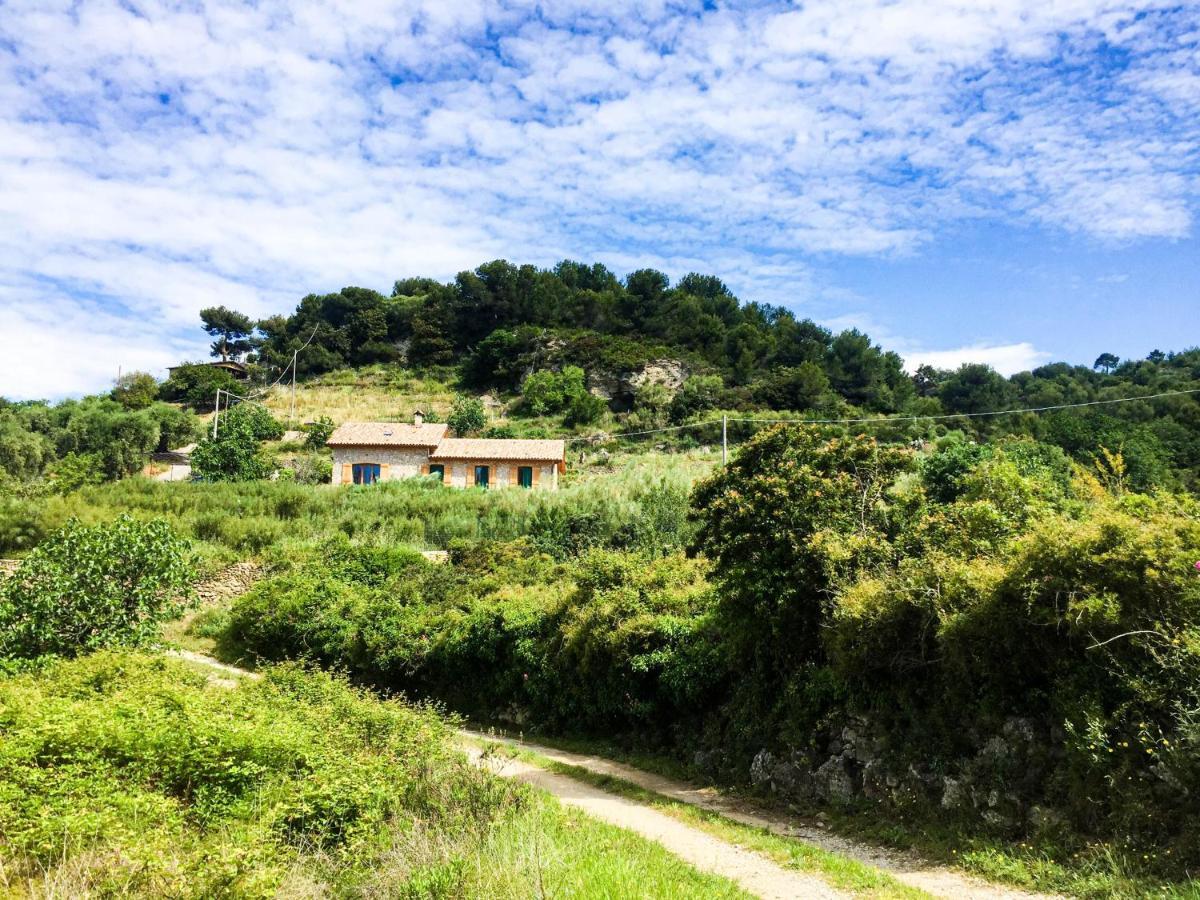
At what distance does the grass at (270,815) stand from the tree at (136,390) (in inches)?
2590

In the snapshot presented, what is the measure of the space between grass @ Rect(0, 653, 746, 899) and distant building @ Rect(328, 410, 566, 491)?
29301 millimetres

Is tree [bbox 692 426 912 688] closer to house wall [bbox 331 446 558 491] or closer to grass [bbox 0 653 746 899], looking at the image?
grass [bbox 0 653 746 899]

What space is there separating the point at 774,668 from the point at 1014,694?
3.61m

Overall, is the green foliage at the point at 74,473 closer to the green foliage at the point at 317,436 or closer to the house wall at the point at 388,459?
the house wall at the point at 388,459

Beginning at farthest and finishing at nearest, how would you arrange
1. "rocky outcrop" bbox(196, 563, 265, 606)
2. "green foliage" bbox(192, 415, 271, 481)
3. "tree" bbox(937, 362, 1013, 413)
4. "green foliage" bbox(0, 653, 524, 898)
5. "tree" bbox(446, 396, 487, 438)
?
"tree" bbox(937, 362, 1013, 413) → "tree" bbox(446, 396, 487, 438) → "green foliage" bbox(192, 415, 271, 481) → "rocky outcrop" bbox(196, 563, 265, 606) → "green foliage" bbox(0, 653, 524, 898)

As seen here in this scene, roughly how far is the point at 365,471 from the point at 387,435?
7.60 feet

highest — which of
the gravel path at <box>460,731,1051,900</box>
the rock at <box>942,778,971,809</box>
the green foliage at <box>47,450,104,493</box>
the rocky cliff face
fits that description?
the rocky cliff face

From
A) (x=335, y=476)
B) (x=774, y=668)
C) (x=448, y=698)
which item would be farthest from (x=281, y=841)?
(x=335, y=476)

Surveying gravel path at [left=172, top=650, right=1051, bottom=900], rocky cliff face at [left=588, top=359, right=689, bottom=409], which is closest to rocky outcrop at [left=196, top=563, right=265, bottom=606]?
gravel path at [left=172, top=650, right=1051, bottom=900]

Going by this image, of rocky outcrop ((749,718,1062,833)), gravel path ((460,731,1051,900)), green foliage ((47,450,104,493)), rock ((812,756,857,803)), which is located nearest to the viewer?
gravel path ((460,731,1051,900))

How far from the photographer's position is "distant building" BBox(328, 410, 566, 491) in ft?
128

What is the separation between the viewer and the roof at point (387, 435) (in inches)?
1623

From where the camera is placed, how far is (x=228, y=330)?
89688 millimetres

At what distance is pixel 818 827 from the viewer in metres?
8.90
